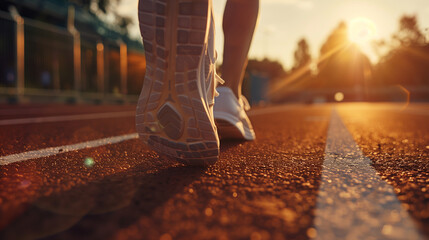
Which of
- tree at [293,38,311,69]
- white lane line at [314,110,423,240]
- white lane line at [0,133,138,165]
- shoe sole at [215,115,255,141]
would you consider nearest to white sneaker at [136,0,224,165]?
white lane line at [314,110,423,240]

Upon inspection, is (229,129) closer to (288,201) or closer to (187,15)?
(187,15)

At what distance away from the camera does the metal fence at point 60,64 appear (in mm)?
9078

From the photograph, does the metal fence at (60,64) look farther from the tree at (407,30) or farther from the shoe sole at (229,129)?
the tree at (407,30)

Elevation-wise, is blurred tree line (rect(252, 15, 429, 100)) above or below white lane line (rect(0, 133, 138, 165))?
above

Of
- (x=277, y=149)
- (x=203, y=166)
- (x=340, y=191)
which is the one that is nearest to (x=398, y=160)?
(x=277, y=149)

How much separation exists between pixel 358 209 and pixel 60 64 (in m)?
11.4

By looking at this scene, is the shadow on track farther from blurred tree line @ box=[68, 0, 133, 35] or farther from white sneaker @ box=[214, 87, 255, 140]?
blurred tree line @ box=[68, 0, 133, 35]

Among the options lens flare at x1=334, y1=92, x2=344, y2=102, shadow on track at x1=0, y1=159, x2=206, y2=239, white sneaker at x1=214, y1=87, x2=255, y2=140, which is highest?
white sneaker at x1=214, y1=87, x2=255, y2=140

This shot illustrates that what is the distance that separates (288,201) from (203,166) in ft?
1.52

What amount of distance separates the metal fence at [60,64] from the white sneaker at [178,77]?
8909mm

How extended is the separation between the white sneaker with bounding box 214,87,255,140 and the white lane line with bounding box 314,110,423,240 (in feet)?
2.34

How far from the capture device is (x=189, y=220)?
0.68 m

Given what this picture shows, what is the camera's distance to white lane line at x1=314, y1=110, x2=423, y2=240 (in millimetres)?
633

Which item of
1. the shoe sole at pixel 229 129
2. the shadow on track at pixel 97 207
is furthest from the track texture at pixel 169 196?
the shoe sole at pixel 229 129
